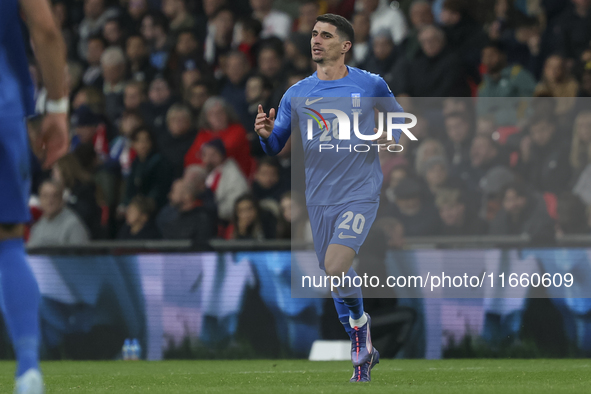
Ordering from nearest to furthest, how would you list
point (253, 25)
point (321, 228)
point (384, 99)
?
point (321, 228) < point (384, 99) < point (253, 25)

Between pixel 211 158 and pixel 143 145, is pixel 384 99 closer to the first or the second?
pixel 211 158

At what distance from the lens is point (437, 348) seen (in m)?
9.15

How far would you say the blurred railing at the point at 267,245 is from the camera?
904 centimetres

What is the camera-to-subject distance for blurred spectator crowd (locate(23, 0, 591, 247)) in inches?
360

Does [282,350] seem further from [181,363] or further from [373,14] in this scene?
[373,14]

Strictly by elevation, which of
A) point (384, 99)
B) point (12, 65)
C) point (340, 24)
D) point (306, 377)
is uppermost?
point (340, 24)

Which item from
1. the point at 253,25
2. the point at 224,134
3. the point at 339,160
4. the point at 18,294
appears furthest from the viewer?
the point at 253,25

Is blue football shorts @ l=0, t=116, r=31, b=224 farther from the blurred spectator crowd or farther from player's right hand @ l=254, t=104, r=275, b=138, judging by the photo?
the blurred spectator crowd

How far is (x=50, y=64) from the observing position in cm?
384

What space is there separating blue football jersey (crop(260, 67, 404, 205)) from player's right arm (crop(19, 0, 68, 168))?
9.83 feet

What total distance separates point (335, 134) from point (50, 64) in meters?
3.21

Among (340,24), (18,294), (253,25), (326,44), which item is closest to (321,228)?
(326,44)

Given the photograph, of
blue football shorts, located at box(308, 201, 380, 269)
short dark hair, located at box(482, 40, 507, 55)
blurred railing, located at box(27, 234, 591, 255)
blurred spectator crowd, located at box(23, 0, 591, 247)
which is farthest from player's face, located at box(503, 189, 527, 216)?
blue football shorts, located at box(308, 201, 380, 269)

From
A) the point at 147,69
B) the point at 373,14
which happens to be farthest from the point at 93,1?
the point at 373,14
